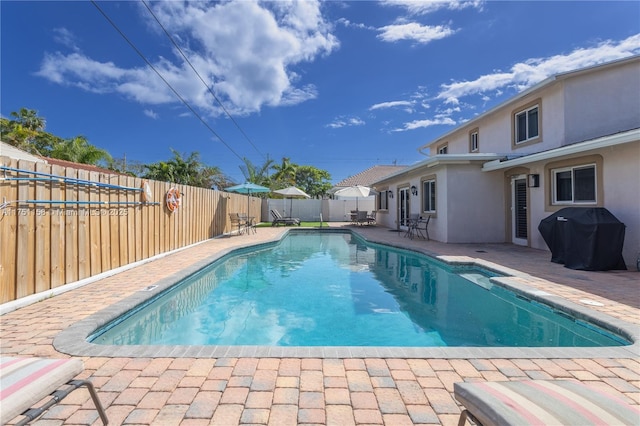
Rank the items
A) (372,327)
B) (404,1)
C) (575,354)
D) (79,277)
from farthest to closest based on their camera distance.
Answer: (404,1)
(79,277)
(372,327)
(575,354)

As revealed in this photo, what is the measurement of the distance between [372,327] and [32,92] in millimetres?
23898

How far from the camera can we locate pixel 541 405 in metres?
1.54

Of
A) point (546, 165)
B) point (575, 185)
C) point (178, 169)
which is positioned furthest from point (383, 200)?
point (178, 169)

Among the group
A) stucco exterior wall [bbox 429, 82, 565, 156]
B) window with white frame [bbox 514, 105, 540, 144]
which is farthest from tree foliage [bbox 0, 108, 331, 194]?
window with white frame [bbox 514, 105, 540, 144]

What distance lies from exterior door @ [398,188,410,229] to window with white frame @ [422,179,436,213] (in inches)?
91.4

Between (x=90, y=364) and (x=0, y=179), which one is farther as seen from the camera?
(x=0, y=179)

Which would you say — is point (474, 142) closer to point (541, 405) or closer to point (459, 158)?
point (459, 158)

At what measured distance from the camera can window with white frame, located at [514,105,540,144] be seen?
10615 millimetres

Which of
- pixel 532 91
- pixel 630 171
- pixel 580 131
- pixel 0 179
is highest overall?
pixel 532 91

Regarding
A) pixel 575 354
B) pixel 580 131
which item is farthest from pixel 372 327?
pixel 580 131

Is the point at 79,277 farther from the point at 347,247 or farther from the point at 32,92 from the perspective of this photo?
the point at 32,92

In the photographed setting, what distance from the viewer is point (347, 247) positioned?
12.6m

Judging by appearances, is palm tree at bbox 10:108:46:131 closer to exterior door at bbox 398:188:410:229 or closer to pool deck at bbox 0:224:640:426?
exterior door at bbox 398:188:410:229

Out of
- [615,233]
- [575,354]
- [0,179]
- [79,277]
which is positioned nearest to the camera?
[575,354]
